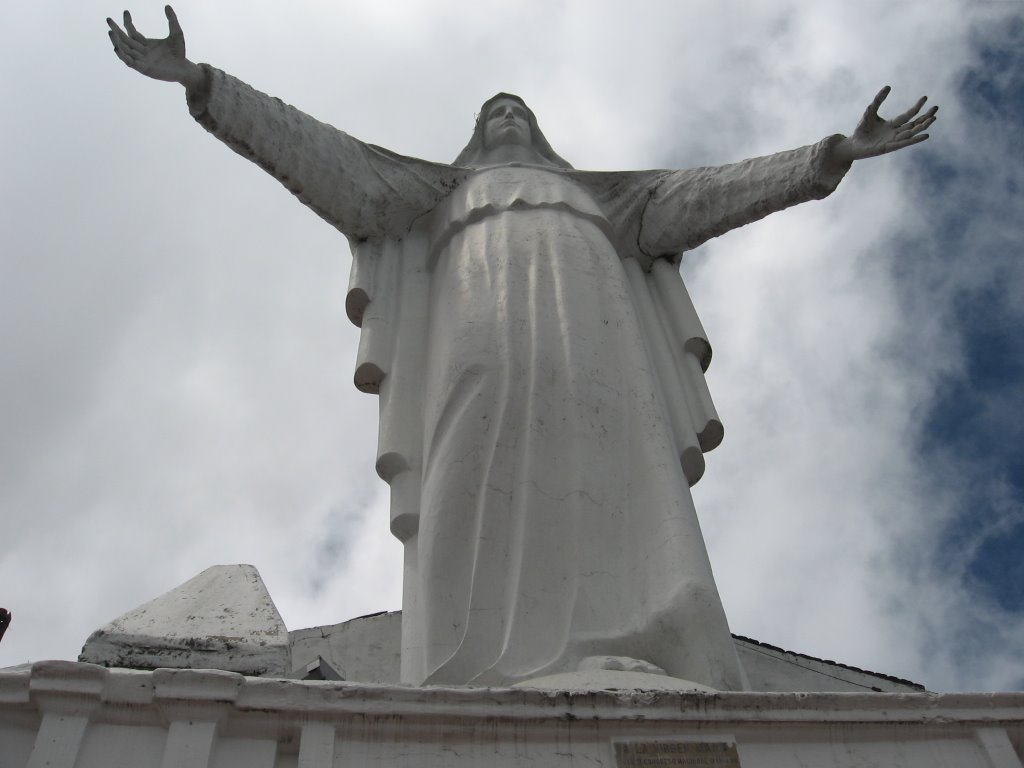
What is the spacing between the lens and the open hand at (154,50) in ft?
22.9

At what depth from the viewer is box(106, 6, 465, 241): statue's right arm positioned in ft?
23.1

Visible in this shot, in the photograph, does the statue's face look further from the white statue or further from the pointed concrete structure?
the pointed concrete structure

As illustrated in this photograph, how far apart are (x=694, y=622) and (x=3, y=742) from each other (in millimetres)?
2952

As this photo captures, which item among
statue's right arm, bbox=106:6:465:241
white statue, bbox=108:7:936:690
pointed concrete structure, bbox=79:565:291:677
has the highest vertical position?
statue's right arm, bbox=106:6:465:241

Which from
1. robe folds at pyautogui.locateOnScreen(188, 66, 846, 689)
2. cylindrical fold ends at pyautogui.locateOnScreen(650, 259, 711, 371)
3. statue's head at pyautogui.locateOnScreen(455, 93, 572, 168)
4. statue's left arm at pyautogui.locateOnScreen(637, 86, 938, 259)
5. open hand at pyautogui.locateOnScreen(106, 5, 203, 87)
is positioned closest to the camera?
robe folds at pyautogui.locateOnScreen(188, 66, 846, 689)

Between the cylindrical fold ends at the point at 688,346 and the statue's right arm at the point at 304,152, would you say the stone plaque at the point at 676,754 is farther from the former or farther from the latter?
the statue's right arm at the point at 304,152

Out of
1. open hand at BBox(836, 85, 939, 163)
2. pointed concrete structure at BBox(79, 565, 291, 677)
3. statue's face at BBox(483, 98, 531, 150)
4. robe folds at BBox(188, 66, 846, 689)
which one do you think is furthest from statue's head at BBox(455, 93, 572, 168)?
pointed concrete structure at BBox(79, 565, 291, 677)

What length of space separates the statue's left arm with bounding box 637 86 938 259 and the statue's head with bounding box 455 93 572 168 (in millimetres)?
1119

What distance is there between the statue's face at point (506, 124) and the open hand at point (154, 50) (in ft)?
9.08

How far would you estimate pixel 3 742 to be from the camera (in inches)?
150

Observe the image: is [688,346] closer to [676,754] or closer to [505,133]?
[505,133]

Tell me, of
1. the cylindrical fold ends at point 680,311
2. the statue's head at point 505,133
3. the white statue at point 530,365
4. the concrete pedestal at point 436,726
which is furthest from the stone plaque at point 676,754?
the statue's head at point 505,133

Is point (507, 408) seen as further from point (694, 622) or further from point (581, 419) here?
point (694, 622)

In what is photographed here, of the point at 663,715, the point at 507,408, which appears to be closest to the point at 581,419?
the point at 507,408
